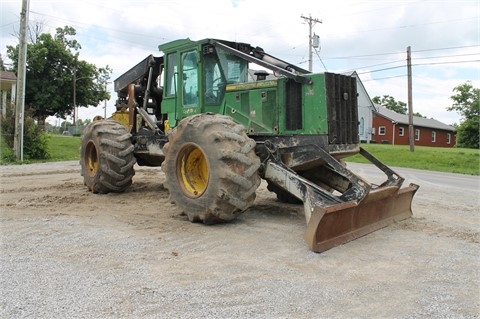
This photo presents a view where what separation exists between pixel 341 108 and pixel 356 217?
6.01ft

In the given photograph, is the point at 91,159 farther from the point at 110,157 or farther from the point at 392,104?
the point at 392,104

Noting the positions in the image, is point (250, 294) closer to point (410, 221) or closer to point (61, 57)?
point (410, 221)

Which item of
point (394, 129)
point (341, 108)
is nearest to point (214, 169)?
point (341, 108)

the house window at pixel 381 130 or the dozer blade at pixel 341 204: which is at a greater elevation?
the house window at pixel 381 130

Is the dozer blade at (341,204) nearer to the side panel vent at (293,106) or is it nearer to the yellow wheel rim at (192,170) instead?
the side panel vent at (293,106)

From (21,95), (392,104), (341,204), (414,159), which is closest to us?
(341,204)

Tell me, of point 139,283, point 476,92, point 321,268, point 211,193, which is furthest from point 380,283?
point 476,92

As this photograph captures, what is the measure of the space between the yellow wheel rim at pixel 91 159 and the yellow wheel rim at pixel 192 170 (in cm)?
332

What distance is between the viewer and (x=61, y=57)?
137 ft

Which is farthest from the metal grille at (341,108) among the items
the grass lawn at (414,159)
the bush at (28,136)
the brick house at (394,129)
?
the brick house at (394,129)

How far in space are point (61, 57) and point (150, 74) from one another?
36411 mm

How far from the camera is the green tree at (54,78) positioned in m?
39.7

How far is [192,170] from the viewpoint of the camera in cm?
690

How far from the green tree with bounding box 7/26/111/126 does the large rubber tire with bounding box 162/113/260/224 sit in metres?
36.5
